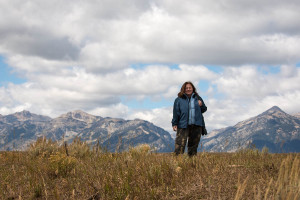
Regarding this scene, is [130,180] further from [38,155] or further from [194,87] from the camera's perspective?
[38,155]

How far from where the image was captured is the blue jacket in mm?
8070

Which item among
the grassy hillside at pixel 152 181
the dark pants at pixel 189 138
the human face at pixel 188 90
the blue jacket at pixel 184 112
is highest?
the human face at pixel 188 90

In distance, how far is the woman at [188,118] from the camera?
8.04 m

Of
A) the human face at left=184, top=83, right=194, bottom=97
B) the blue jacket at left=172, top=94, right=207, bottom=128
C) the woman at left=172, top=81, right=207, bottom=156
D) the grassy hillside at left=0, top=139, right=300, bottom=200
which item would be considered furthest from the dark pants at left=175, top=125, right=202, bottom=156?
the grassy hillside at left=0, top=139, right=300, bottom=200

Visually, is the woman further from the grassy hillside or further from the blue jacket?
the grassy hillside

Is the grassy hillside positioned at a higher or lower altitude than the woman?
lower

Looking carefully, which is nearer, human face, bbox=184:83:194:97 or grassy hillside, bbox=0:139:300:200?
grassy hillside, bbox=0:139:300:200

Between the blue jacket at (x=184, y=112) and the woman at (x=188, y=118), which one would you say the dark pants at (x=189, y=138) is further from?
the blue jacket at (x=184, y=112)

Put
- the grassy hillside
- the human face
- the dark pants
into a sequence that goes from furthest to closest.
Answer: the human face < the dark pants < the grassy hillside

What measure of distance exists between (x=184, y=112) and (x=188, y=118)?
20 centimetres

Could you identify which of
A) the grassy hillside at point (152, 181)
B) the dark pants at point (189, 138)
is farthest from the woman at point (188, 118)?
the grassy hillside at point (152, 181)

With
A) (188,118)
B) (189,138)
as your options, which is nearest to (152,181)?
(188,118)

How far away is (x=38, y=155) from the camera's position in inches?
345

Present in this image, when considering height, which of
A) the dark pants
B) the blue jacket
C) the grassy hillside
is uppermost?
the blue jacket
